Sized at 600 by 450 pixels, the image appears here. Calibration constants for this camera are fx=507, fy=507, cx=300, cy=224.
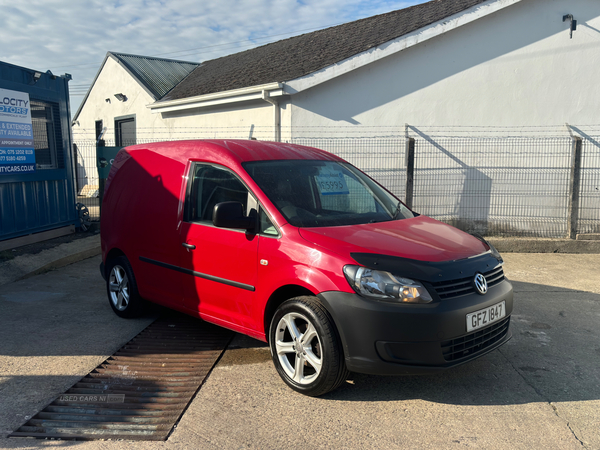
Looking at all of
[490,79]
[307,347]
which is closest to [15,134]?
[307,347]

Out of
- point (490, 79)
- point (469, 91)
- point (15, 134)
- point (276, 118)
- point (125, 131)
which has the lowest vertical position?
point (15, 134)

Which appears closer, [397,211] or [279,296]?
[279,296]

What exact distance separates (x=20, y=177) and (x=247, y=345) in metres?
5.72

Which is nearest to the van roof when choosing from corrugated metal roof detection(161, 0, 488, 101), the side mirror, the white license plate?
the side mirror

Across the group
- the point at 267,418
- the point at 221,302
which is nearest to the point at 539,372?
the point at 267,418

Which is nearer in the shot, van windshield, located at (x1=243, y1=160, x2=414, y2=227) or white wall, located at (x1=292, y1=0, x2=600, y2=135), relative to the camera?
van windshield, located at (x1=243, y1=160, x2=414, y2=227)

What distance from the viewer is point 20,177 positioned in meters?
8.15

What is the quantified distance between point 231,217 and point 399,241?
4.07 feet

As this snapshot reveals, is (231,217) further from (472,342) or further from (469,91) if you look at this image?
(469,91)

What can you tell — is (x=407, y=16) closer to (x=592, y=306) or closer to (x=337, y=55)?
(x=337, y=55)

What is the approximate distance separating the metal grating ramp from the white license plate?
198 centimetres

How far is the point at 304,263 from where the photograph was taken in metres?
3.46

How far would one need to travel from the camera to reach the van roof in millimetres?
4328

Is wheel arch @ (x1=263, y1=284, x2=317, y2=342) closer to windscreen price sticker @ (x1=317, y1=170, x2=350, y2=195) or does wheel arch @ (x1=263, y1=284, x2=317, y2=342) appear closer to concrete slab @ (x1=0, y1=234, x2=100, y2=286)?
windscreen price sticker @ (x1=317, y1=170, x2=350, y2=195)
